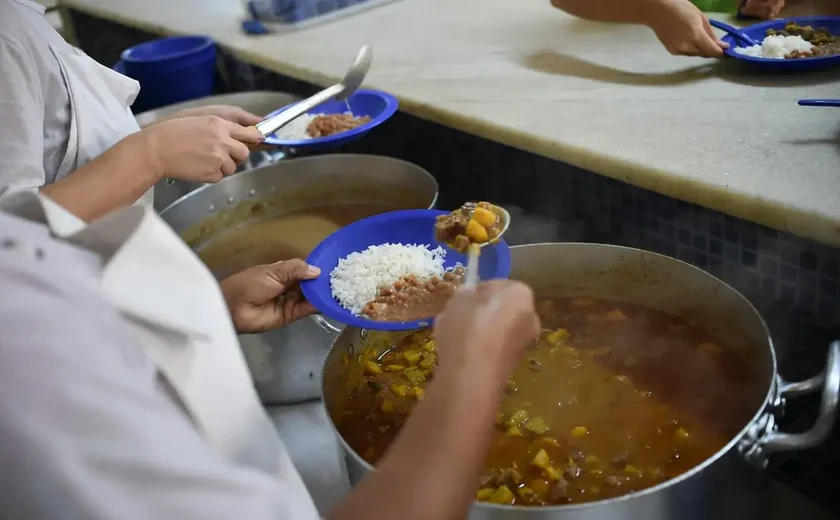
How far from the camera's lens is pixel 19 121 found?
34.2 inches

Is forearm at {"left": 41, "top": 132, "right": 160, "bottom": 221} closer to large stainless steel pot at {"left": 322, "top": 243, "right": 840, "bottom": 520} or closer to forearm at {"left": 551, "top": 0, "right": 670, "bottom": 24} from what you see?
large stainless steel pot at {"left": 322, "top": 243, "right": 840, "bottom": 520}

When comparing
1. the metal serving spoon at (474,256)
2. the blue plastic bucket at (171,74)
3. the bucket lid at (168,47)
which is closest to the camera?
the metal serving spoon at (474,256)

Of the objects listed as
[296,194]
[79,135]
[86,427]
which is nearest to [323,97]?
[296,194]

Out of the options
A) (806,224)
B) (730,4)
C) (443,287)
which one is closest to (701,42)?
(730,4)

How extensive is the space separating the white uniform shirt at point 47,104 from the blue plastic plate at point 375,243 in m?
0.32

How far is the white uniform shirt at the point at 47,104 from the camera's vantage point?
2.82 ft

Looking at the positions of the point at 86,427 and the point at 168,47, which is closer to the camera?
the point at 86,427

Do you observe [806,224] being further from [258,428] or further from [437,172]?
[437,172]

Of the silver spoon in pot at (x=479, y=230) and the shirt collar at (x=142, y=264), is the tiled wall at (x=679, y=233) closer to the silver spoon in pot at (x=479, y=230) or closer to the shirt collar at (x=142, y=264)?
the silver spoon in pot at (x=479, y=230)

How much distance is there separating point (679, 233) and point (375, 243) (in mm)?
451

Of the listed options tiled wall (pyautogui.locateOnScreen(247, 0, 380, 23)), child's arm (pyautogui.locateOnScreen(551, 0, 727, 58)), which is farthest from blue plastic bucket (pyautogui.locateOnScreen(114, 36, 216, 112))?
child's arm (pyautogui.locateOnScreen(551, 0, 727, 58))

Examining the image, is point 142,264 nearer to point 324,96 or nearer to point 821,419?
point 821,419

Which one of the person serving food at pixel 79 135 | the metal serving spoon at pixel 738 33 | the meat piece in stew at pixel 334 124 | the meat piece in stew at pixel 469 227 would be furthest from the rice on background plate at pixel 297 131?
the metal serving spoon at pixel 738 33

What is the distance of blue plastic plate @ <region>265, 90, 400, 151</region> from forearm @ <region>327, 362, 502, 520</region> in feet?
2.53
